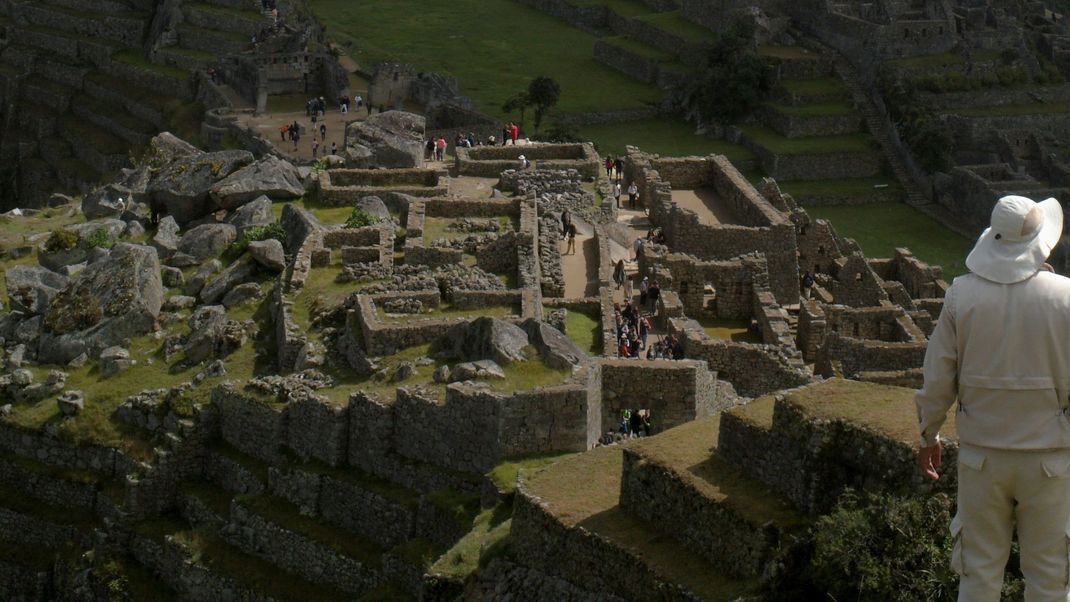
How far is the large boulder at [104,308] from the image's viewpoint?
128 feet

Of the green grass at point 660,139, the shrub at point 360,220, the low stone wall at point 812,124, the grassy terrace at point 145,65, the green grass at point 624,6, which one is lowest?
the grassy terrace at point 145,65

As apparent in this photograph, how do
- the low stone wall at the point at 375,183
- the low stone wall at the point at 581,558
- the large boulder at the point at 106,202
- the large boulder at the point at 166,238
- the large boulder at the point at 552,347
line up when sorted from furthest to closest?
the large boulder at the point at 106,202 < the low stone wall at the point at 375,183 < the large boulder at the point at 166,238 < the large boulder at the point at 552,347 < the low stone wall at the point at 581,558

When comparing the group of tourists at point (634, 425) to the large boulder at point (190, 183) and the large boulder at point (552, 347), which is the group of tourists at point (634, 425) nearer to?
the large boulder at point (552, 347)

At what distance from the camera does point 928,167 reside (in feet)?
288

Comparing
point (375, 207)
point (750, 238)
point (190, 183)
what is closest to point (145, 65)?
point (190, 183)

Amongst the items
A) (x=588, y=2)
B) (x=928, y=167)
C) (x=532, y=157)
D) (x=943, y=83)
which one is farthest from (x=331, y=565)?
(x=588, y=2)

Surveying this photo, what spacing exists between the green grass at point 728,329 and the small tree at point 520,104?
156ft

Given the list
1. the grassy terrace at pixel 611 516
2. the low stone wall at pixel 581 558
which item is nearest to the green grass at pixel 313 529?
the grassy terrace at pixel 611 516

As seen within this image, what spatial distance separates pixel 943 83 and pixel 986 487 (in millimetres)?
81553

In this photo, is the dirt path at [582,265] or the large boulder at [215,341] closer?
the large boulder at [215,341]

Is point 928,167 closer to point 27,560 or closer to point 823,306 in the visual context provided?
point 823,306

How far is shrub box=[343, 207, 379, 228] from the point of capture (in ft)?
143

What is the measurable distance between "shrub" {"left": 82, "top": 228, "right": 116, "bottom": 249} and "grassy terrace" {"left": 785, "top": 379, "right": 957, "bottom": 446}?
84.2 feet

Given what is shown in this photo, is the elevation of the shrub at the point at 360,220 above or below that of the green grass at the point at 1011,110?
above
